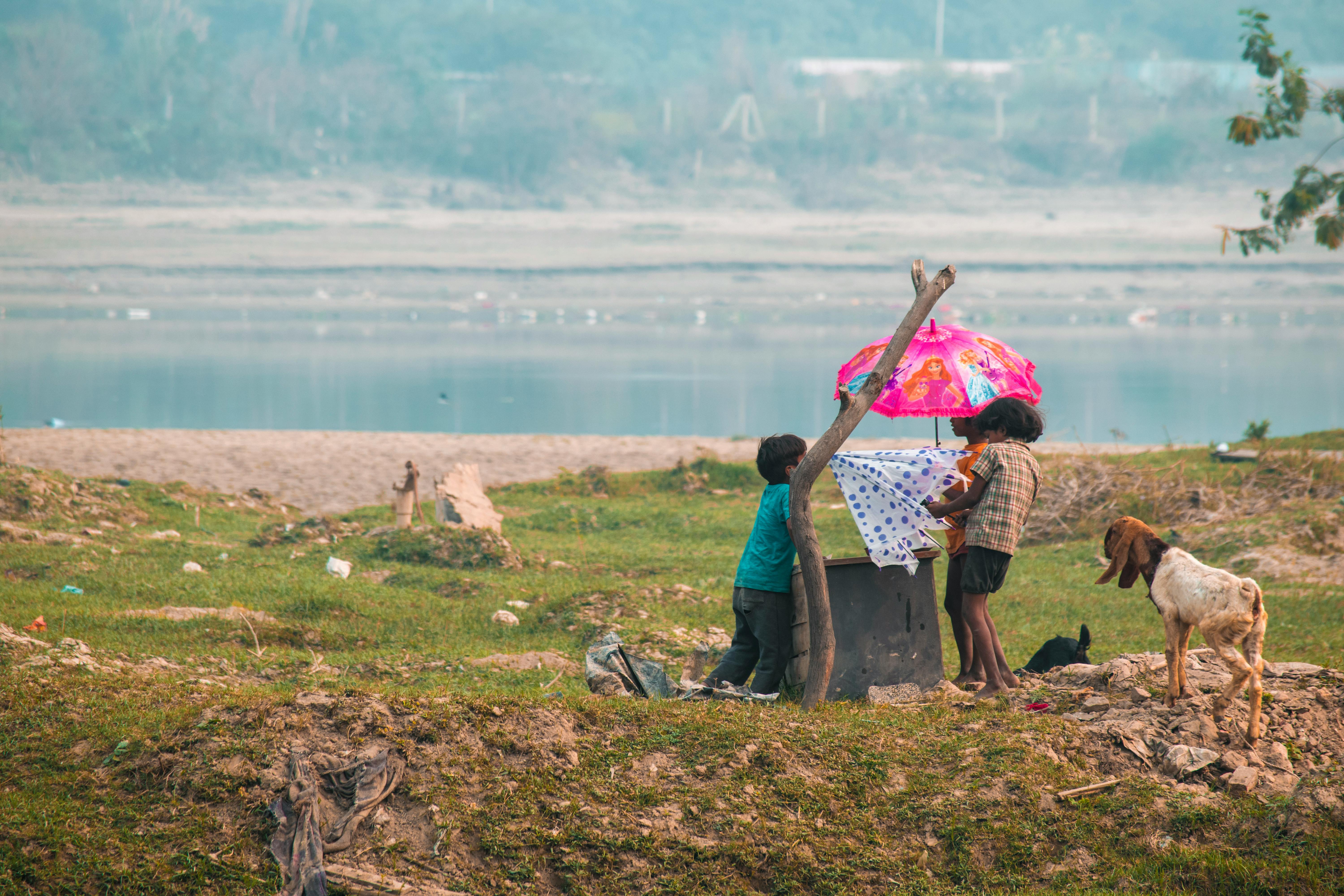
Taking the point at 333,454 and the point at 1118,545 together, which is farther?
the point at 333,454

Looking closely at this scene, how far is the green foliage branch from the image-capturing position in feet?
48.3

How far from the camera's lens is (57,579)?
861cm

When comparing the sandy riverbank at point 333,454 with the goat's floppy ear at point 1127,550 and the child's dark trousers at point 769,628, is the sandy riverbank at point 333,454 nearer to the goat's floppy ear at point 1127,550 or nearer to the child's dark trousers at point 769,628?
the child's dark trousers at point 769,628

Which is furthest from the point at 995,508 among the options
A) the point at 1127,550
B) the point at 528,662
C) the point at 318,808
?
the point at 318,808

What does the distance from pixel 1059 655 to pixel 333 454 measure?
1604 cm

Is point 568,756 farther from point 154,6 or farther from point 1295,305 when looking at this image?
point 154,6

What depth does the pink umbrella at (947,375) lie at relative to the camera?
6102mm

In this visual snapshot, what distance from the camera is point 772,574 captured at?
539cm

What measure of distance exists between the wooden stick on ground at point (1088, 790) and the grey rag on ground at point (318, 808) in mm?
2473

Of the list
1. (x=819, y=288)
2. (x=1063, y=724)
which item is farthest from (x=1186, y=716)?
(x=819, y=288)

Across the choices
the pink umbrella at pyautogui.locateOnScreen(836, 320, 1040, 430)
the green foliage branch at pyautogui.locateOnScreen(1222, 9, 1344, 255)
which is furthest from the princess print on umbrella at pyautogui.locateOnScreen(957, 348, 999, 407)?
the green foliage branch at pyautogui.locateOnScreen(1222, 9, 1344, 255)

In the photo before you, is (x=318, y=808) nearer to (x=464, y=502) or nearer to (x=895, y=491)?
(x=895, y=491)

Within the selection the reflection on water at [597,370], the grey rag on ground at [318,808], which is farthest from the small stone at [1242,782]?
the reflection on water at [597,370]

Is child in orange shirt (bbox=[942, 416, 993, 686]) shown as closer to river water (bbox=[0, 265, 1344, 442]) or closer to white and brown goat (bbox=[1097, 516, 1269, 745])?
white and brown goat (bbox=[1097, 516, 1269, 745])
